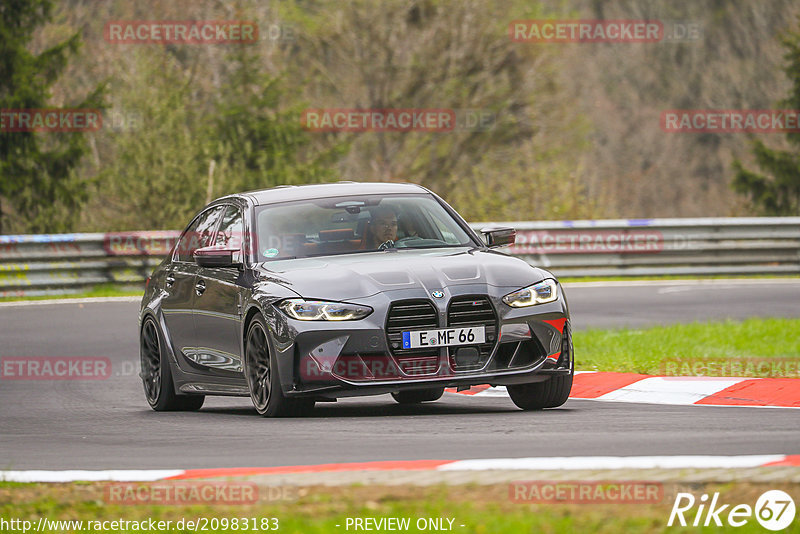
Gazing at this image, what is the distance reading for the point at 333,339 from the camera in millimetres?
8906

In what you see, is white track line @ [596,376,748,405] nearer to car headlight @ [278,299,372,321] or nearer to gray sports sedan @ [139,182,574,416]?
gray sports sedan @ [139,182,574,416]

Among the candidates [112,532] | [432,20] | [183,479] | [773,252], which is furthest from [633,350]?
[432,20]

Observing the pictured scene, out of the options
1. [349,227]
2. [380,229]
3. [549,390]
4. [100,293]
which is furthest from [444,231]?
[100,293]

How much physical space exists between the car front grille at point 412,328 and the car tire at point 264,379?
2.31 ft

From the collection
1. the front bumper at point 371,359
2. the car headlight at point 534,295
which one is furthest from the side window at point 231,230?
the car headlight at point 534,295

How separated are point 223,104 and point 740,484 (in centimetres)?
2967

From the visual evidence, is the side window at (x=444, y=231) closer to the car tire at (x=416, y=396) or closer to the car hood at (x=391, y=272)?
the car hood at (x=391, y=272)

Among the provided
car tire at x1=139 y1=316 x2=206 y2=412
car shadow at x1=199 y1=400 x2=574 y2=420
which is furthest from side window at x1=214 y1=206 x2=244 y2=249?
car shadow at x1=199 y1=400 x2=574 y2=420

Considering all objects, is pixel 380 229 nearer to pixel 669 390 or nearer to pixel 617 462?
pixel 669 390

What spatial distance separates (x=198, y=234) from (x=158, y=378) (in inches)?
45.1

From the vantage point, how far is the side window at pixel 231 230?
409 inches

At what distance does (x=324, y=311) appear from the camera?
352 inches

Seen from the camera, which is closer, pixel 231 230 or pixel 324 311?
pixel 324 311

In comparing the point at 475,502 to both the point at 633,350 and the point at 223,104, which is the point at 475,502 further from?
the point at 223,104
